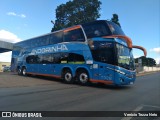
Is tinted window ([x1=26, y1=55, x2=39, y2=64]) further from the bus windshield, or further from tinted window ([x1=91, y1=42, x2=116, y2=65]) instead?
the bus windshield

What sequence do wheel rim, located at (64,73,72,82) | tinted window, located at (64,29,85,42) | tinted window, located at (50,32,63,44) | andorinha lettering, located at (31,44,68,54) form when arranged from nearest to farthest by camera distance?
tinted window, located at (64,29,85,42) < wheel rim, located at (64,73,72,82) < andorinha lettering, located at (31,44,68,54) < tinted window, located at (50,32,63,44)

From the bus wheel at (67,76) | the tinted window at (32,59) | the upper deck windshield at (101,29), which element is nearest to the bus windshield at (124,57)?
the upper deck windshield at (101,29)

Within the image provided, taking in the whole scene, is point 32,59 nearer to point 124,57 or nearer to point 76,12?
point 124,57

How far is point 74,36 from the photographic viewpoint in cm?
1822

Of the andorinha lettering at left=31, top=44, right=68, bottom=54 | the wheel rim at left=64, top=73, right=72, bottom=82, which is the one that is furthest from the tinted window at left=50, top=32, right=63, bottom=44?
the wheel rim at left=64, top=73, right=72, bottom=82

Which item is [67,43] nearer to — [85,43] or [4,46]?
[85,43]

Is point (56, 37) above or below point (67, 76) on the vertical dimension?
above

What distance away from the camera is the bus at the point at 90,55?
15398mm

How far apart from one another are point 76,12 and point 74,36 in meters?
34.6

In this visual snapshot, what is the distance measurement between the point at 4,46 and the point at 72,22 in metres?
16.8

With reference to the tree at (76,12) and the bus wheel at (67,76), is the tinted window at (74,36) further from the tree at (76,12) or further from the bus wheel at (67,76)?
the tree at (76,12)

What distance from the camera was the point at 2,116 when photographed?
277 inches

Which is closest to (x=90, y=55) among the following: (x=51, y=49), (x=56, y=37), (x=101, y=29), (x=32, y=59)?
(x=101, y=29)

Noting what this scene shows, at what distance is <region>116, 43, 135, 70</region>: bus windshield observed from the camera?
15350mm
